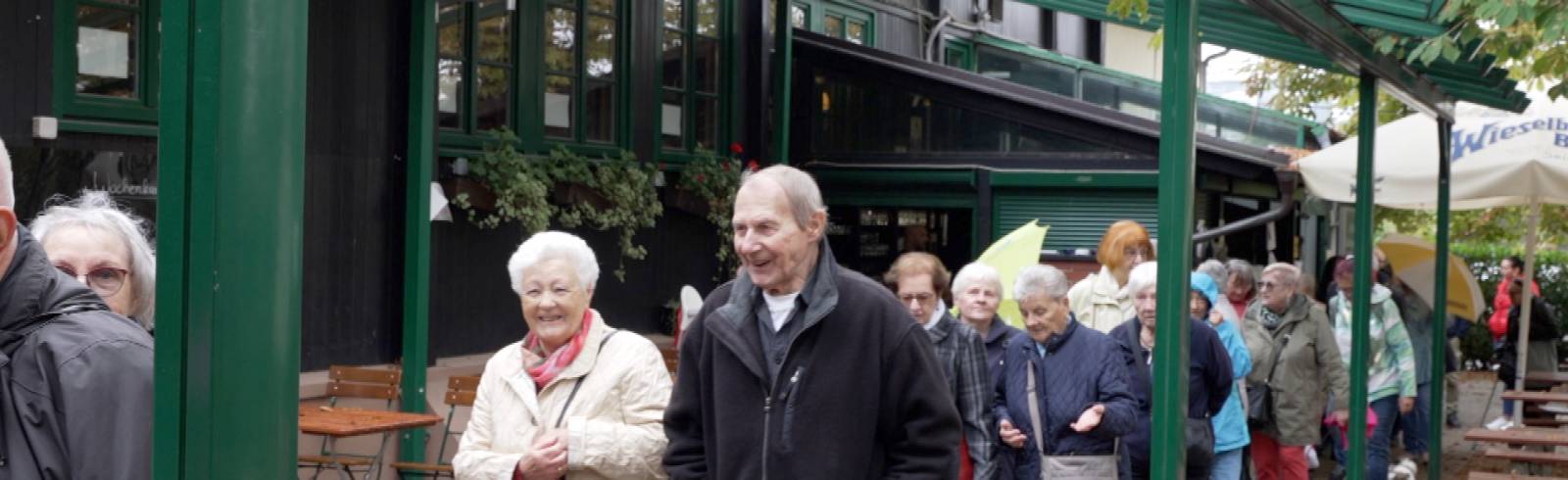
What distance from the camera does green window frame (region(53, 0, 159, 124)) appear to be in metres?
8.59

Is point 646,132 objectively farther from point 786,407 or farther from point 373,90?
point 786,407

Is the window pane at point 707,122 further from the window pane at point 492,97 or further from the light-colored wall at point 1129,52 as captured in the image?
the light-colored wall at point 1129,52

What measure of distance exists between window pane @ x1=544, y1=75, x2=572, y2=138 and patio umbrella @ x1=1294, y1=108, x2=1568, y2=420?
541 centimetres

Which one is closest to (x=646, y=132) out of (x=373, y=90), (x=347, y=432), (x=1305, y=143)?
(x=373, y=90)

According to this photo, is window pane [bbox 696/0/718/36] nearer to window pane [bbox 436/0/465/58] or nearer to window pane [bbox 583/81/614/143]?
window pane [bbox 583/81/614/143]

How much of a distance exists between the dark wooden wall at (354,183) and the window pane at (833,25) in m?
6.65

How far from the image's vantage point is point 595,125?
13.0 metres

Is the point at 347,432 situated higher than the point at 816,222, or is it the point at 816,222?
the point at 816,222

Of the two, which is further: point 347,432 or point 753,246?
point 347,432

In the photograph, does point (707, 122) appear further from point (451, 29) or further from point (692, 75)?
point (451, 29)

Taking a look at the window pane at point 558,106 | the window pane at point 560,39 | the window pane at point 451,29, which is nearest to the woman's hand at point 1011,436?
the window pane at point 451,29

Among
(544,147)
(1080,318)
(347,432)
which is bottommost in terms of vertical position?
(347,432)

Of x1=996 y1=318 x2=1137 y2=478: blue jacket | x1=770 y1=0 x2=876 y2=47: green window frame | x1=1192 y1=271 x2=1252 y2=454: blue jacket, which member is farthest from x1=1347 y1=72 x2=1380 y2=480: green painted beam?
x1=770 y1=0 x2=876 y2=47: green window frame

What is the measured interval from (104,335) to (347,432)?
6.02 metres
